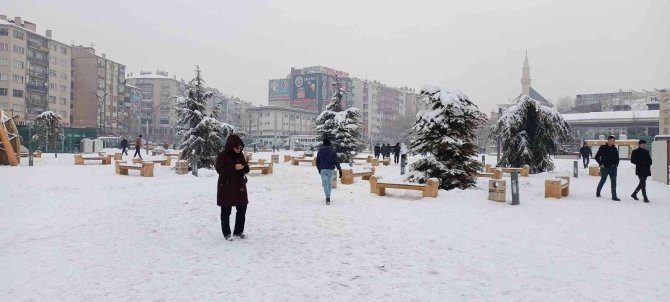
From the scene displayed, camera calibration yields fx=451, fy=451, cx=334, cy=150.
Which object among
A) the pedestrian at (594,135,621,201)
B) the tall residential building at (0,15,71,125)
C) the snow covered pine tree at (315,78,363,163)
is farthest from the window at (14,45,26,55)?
the pedestrian at (594,135,621,201)

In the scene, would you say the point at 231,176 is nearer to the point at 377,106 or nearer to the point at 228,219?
the point at 228,219

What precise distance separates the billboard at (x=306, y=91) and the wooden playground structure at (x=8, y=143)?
112161 mm

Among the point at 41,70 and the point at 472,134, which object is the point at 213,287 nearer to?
the point at 472,134

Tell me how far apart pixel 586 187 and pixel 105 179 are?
18582 millimetres

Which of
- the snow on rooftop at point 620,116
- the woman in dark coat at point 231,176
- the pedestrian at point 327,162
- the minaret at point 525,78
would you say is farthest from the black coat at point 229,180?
the minaret at point 525,78

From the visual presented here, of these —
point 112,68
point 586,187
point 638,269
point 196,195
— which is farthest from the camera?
point 112,68

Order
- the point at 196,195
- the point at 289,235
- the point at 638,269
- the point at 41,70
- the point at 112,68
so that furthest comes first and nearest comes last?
1. the point at 112,68
2. the point at 41,70
3. the point at 196,195
4. the point at 289,235
5. the point at 638,269

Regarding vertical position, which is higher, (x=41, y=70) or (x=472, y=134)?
(x=41, y=70)

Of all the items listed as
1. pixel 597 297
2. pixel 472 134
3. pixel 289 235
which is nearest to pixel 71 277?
pixel 289 235

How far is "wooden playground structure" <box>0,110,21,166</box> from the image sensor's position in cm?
2291

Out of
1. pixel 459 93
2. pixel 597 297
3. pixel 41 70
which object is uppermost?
pixel 41 70

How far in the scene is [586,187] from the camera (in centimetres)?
1706

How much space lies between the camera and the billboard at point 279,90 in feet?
469

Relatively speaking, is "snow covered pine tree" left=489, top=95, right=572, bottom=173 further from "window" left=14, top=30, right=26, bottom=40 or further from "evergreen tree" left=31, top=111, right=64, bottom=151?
Answer: "window" left=14, top=30, right=26, bottom=40
